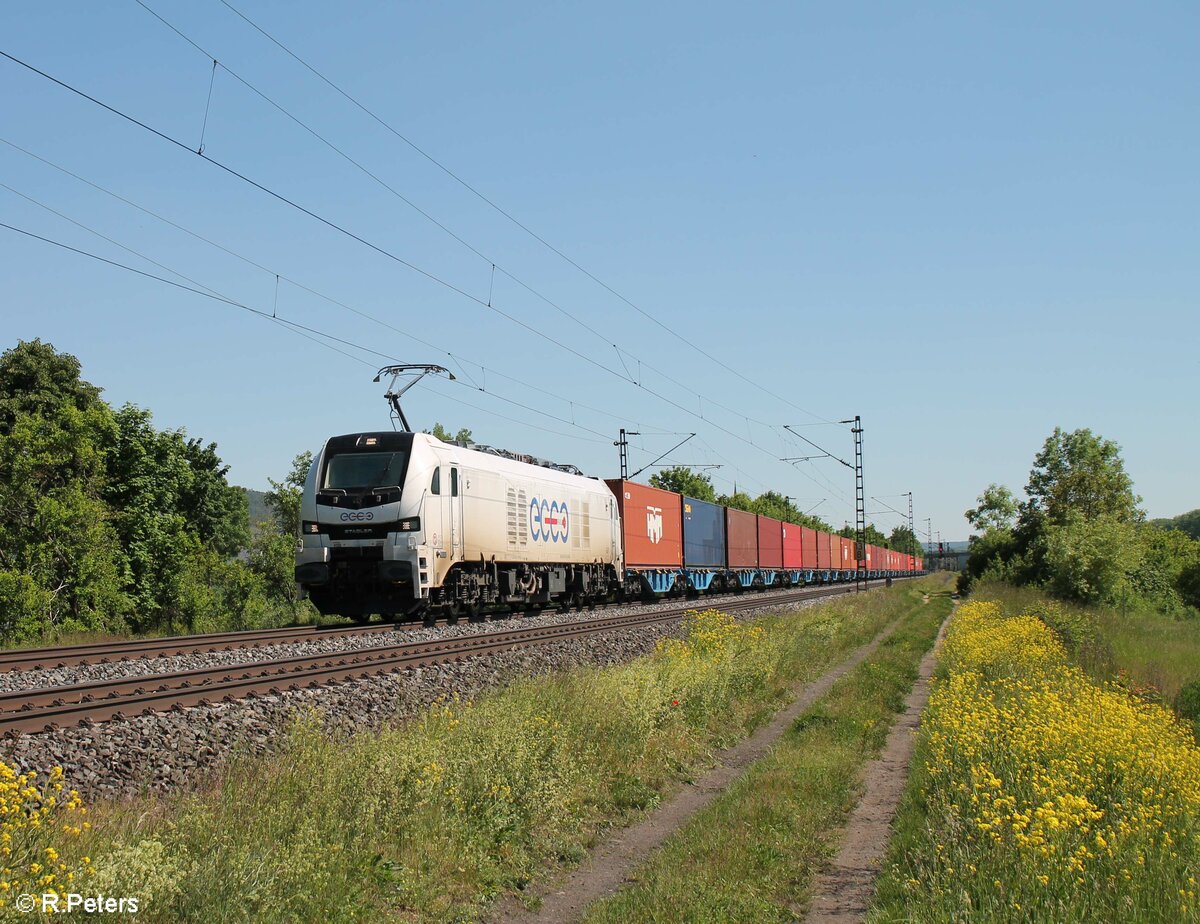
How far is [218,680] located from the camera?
13.2 m

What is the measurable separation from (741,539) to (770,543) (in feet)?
23.3

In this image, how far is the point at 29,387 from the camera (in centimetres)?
4834

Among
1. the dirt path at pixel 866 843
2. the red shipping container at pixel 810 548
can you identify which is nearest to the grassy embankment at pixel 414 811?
the dirt path at pixel 866 843

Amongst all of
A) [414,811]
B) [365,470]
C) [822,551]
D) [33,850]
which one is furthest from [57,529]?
[822,551]

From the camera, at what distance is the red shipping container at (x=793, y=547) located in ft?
206

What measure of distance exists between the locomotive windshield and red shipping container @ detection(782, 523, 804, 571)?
43.2 m

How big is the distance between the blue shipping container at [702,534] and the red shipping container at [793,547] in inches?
570

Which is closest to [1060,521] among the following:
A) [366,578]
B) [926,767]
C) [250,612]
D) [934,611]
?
[934,611]

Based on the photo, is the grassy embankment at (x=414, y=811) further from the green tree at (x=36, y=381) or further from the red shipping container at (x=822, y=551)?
the red shipping container at (x=822, y=551)

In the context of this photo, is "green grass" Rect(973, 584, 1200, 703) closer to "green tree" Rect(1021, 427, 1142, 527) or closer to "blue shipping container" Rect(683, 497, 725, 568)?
"blue shipping container" Rect(683, 497, 725, 568)

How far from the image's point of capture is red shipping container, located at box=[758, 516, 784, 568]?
5616cm

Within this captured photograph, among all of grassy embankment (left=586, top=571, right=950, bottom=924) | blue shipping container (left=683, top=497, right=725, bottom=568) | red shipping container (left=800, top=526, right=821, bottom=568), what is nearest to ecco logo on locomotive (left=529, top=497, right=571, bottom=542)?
blue shipping container (left=683, top=497, right=725, bottom=568)

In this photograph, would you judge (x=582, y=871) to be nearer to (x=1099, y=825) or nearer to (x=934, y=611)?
(x=1099, y=825)

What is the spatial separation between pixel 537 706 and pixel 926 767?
3.92 m
